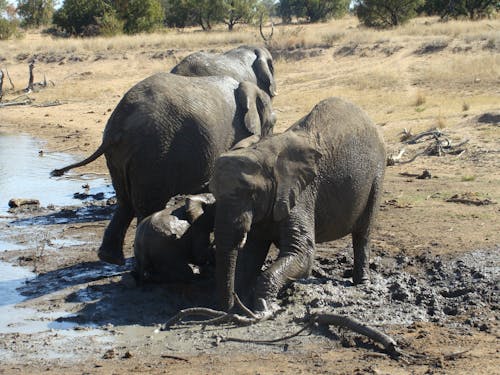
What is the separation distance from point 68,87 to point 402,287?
64.6 ft

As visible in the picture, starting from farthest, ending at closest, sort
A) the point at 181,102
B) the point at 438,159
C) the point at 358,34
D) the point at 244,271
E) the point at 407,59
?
the point at 358,34
the point at 407,59
the point at 438,159
the point at 181,102
the point at 244,271

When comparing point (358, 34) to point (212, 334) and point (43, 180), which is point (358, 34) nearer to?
point (43, 180)

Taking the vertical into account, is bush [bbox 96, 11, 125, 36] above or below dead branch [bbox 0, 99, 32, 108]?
above

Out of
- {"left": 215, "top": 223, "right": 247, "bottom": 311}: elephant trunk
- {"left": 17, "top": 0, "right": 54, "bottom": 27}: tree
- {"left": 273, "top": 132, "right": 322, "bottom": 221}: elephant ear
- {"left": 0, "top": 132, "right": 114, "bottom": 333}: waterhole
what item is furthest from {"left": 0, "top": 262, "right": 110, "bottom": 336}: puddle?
{"left": 17, "top": 0, "right": 54, "bottom": 27}: tree

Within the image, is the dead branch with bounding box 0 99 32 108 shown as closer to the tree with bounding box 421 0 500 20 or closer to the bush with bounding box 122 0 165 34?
the bush with bounding box 122 0 165 34

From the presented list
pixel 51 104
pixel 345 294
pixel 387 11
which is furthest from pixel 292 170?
pixel 387 11

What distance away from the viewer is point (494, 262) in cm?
757

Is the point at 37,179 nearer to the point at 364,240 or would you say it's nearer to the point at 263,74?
the point at 263,74

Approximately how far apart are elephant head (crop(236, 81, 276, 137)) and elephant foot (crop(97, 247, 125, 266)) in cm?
172

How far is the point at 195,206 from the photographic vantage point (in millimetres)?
7262

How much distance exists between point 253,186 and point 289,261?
0.72m

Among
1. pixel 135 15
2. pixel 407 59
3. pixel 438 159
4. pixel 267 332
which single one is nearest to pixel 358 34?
pixel 407 59

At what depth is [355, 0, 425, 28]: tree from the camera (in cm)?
3512

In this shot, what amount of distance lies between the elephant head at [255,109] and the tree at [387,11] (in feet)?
87.3
